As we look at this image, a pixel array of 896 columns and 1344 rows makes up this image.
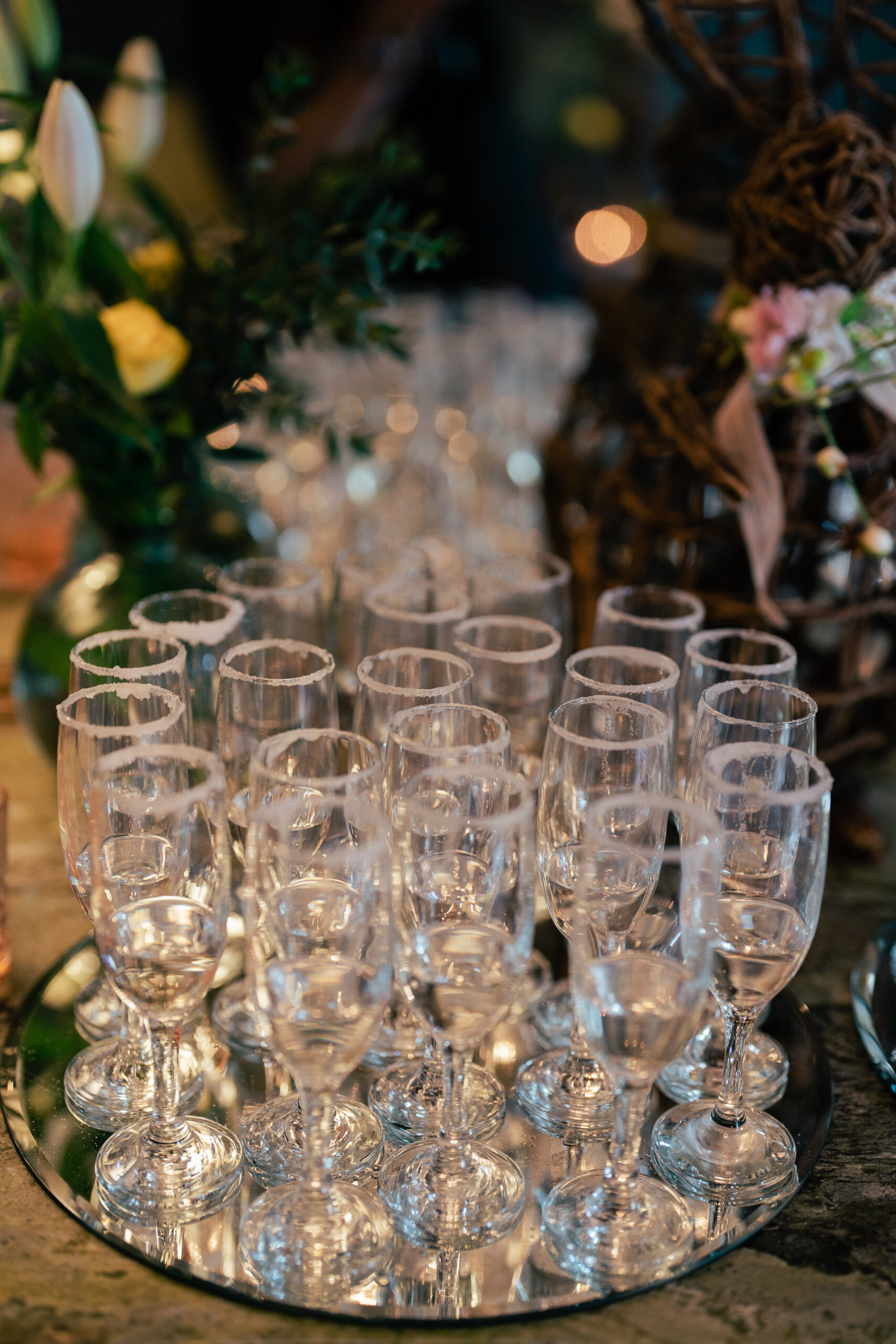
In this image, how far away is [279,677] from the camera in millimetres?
996

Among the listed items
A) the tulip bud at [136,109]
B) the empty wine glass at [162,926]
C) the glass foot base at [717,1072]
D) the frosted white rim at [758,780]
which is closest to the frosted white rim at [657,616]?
the frosted white rim at [758,780]

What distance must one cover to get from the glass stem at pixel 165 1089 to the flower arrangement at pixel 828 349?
0.74 meters

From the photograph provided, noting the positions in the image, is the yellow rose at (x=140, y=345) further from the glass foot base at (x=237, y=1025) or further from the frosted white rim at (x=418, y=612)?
the glass foot base at (x=237, y=1025)

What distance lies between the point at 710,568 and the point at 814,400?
211mm

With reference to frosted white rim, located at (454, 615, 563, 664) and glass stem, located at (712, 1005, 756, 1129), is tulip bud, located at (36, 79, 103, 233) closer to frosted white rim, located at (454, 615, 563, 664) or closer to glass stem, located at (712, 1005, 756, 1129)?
frosted white rim, located at (454, 615, 563, 664)

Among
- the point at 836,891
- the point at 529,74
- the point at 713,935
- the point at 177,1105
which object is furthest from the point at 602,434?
the point at 529,74

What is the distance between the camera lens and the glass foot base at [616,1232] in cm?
77

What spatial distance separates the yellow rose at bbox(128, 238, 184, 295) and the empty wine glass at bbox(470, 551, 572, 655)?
480mm

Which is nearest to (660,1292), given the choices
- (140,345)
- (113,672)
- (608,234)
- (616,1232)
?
(616,1232)

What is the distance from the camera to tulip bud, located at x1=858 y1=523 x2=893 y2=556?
112 centimetres

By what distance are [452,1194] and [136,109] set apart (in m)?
1.18

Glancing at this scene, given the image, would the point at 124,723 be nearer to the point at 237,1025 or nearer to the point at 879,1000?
the point at 237,1025

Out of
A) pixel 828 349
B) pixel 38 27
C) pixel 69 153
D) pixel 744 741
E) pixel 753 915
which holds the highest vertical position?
pixel 38 27

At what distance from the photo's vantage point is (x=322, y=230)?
1.24 meters
